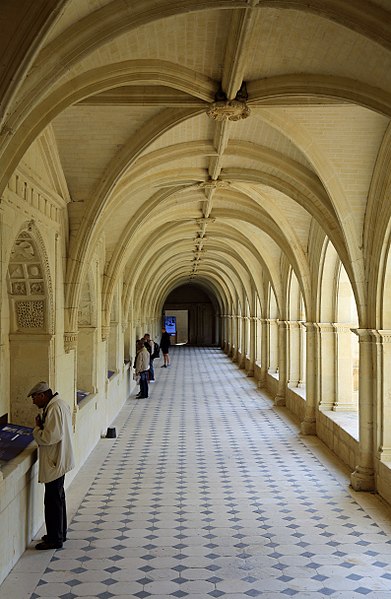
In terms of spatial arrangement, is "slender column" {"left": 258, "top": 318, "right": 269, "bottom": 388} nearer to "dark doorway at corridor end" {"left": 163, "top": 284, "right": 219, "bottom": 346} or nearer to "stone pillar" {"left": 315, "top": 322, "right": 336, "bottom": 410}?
"stone pillar" {"left": 315, "top": 322, "right": 336, "bottom": 410}

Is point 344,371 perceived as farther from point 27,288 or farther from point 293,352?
point 27,288

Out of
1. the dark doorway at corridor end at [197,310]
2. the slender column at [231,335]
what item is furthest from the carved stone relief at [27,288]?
the dark doorway at corridor end at [197,310]

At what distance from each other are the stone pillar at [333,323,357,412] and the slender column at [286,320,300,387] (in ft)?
11.2

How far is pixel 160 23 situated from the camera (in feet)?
18.2

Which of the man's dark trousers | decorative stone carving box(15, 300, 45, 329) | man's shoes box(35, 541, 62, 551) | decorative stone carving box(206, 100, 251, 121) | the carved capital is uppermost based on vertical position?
decorative stone carving box(206, 100, 251, 121)

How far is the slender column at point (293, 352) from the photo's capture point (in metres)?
15.0

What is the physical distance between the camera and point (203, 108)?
703 centimetres

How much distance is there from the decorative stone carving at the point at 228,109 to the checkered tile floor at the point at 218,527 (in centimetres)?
433

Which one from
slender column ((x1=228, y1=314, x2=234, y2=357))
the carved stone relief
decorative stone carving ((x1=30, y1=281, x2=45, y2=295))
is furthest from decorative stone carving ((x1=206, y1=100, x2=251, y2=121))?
slender column ((x1=228, y1=314, x2=234, y2=357))

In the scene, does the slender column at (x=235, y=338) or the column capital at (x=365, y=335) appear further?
the slender column at (x=235, y=338)

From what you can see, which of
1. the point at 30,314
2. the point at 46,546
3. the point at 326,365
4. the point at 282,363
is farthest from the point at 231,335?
the point at 46,546

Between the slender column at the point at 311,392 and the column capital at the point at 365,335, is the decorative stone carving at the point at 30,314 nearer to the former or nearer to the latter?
the column capital at the point at 365,335

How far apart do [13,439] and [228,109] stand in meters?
4.02

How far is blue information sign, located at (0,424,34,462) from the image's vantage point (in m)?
6.21
